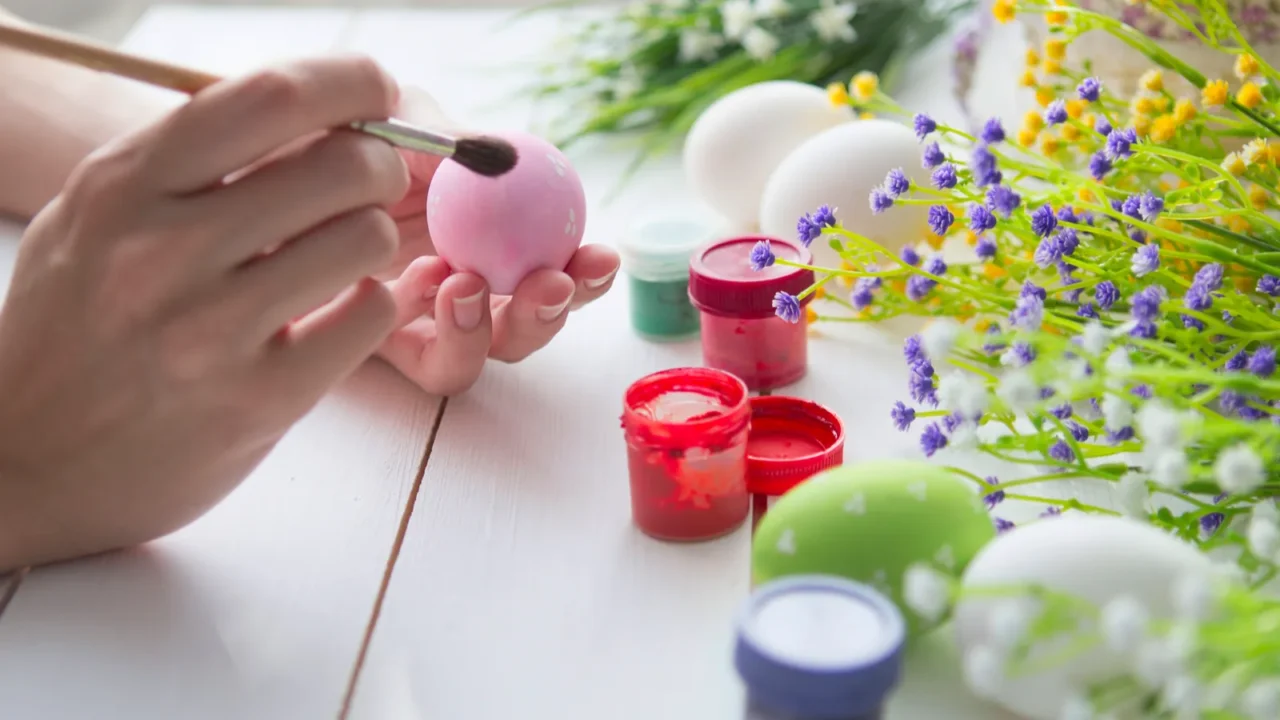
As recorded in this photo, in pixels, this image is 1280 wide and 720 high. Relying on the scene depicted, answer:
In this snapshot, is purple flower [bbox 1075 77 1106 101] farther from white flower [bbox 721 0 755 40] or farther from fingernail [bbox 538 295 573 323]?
white flower [bbox 721 0 755 40]

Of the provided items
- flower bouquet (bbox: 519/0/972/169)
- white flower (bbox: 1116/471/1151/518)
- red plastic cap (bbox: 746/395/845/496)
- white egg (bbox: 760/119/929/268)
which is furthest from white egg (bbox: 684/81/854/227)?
white flower (bbox: 1116/471/1151/518)

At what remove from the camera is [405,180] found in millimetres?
683

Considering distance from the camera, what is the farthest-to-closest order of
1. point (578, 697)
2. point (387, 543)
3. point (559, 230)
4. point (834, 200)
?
1. point (834, 200)
2. point (559, 230)
3. point (387, 543)
4. point (578, 697)

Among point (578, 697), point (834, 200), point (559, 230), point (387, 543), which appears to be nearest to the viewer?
point (578, 697)

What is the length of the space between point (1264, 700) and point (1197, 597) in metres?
0.04

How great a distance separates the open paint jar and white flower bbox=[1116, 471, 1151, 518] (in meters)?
0.16

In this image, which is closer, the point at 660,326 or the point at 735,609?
the point at 735,609

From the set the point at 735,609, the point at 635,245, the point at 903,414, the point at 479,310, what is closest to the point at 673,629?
the point at 735,609

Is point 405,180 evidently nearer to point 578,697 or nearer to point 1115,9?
point 578,697

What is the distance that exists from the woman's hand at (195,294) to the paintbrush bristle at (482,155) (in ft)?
0.13

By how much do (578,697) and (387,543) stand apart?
0.58 ft

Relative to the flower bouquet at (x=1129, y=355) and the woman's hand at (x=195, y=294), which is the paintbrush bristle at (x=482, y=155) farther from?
the flower bouquet at (x=1129, y=355)

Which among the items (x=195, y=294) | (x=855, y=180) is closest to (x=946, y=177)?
(x=855, y=180)

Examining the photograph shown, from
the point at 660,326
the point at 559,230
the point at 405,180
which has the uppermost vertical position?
the point at 405,180
